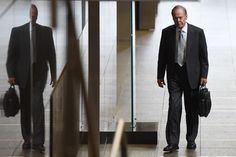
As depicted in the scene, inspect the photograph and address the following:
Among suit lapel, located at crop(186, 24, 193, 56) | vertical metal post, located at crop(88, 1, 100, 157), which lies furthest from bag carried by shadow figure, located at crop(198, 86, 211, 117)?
vertical metal post, located at crop(88, 1, 100, 157)

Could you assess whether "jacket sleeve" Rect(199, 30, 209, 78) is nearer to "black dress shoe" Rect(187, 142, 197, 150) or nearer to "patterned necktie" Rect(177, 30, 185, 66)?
"patterned necktie" Rect(177, 30, 185, 66)

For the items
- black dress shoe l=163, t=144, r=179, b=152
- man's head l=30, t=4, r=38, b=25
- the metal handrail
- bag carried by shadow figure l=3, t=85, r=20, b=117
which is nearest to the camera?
the metal handrail

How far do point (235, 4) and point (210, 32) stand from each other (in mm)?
2380

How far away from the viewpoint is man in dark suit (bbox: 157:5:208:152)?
13766mm

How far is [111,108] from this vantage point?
597 inches

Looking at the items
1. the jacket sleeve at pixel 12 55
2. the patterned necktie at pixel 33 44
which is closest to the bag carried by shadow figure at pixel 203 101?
the patterned necktie at pixel 33 44

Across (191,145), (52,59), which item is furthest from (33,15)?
(191,145)

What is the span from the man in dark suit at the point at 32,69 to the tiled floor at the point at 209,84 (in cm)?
423

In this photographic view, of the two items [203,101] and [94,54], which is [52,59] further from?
[203,101]

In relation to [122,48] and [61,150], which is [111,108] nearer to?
[122,48]

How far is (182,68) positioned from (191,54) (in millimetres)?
274

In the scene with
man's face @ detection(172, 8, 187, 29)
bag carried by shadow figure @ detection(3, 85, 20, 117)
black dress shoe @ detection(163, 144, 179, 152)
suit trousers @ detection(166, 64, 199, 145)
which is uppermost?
man's face @ detection(172, 8, 187, 29)

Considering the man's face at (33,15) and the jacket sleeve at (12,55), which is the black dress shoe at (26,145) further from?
the man's face at (33,15)

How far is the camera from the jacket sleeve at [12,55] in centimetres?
612
